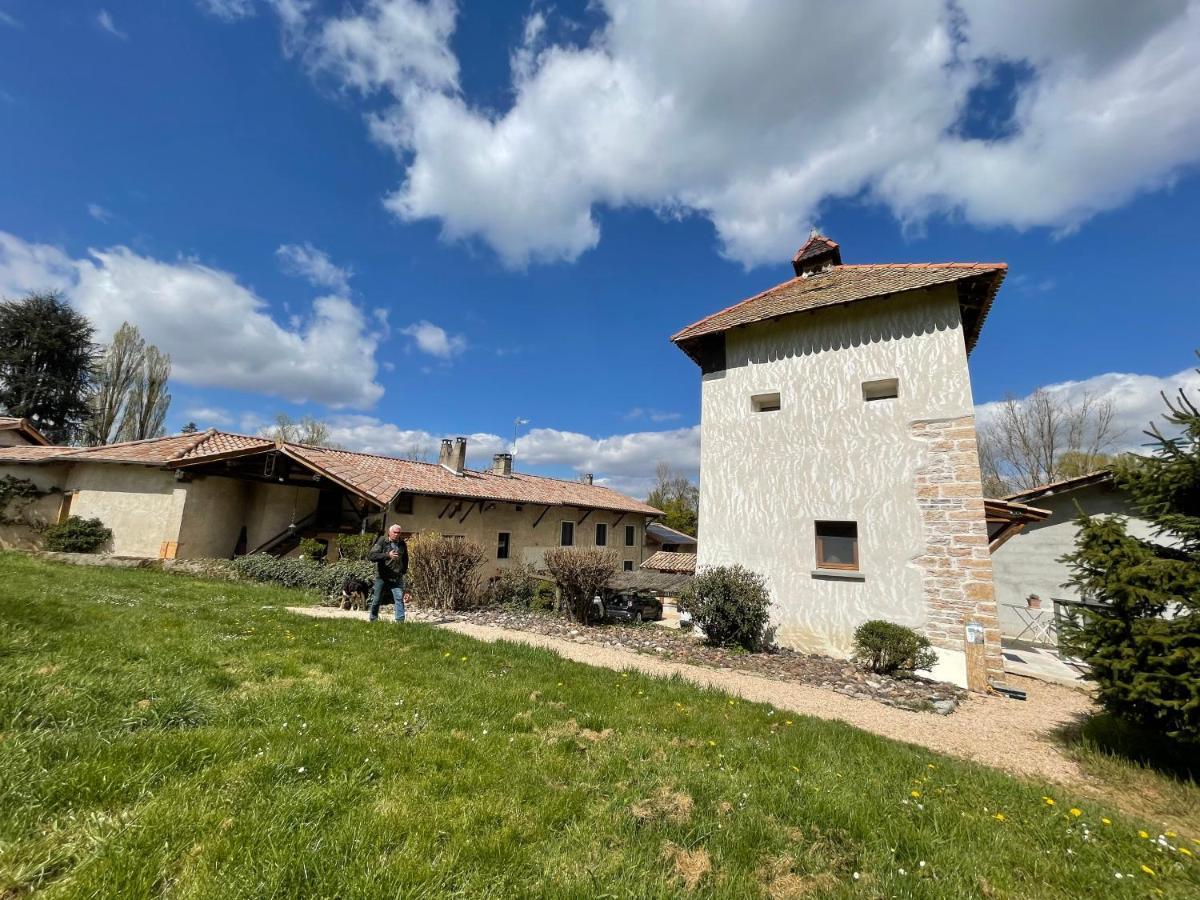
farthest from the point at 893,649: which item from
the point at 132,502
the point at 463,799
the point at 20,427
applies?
the point at 20,427

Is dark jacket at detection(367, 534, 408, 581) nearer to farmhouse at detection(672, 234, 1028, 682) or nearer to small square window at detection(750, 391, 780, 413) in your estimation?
farmhouse at detection(672, 234, 1028, 682)

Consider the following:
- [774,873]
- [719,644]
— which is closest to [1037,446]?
[719,644]

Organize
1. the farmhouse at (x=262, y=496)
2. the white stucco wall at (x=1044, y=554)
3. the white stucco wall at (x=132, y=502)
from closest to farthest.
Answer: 1. the white stucco wall at (x=1044, y=554)
2. the white stucco wall at (x=132, y=502)
3. the farmhouse at (x=262, y=496)

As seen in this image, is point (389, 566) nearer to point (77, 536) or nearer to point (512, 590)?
point (512, 590)

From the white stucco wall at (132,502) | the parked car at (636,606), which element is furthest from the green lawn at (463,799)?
the white stucco wall at (132,502)

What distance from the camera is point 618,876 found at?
2.27m

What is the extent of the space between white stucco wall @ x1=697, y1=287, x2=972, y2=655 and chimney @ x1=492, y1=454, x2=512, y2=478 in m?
16.0

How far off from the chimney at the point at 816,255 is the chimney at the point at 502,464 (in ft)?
56.6

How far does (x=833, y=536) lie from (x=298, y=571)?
1445cm

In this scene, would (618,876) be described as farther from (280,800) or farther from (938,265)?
(938,265)

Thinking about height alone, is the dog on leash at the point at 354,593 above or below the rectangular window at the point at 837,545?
below

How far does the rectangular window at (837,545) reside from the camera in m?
9.57

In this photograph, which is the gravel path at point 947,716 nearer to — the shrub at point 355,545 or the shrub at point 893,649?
the shrub at point 893,649

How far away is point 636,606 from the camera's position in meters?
14.6
